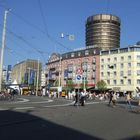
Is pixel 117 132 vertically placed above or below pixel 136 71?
below

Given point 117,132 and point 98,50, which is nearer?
point 117,132

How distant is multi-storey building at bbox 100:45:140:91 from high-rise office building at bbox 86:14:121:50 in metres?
5.48

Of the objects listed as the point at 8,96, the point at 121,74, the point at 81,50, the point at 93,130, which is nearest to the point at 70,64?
the point at 81,50

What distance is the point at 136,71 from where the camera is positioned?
125062 millimetres

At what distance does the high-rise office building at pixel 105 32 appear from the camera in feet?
335

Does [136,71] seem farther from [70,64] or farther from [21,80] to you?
[21,80]

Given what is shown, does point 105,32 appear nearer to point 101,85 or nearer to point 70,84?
point 101,85

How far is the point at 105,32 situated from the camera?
98.7 metres

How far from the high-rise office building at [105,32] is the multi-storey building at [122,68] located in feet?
18.0

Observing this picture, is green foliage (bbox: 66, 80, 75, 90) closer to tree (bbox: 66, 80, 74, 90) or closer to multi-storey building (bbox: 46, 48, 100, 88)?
tree (bbox: 66, 80, 74, 90)

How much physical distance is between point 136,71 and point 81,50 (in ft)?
106

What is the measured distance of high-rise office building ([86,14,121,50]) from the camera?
102219mm

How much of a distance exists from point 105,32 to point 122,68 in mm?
33398

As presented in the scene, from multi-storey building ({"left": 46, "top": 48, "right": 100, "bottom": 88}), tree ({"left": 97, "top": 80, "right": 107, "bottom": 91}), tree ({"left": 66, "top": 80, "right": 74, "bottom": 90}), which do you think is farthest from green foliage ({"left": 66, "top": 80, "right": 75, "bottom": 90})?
tree ({"left": 97, "top": 80, "right": 107, "bottom": 91})
